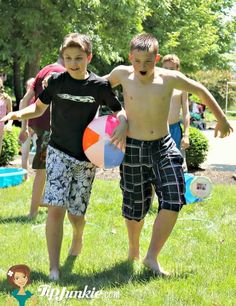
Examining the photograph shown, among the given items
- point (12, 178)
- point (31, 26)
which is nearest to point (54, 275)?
point (12, 178)

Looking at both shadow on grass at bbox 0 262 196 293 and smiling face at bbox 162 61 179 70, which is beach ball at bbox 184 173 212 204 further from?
shadow on grass at bbox 0 262 196 293

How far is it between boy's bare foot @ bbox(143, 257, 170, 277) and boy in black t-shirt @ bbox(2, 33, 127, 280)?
68cm

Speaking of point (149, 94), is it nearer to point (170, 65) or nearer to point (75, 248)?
point (75, 248)

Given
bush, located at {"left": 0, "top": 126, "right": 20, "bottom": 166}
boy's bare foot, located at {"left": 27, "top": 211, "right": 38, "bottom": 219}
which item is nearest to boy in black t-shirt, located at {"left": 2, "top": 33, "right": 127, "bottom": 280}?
boy's bare foot, located at {"left": 27, "top": 211, "right": 38, "bottom": 219}

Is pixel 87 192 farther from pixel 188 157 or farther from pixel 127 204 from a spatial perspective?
pixel 188 157

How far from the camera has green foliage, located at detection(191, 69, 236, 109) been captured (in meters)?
42.6

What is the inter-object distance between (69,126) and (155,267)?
1.25m

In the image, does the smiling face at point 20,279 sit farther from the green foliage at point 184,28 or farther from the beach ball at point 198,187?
the green foliage at point 184,28

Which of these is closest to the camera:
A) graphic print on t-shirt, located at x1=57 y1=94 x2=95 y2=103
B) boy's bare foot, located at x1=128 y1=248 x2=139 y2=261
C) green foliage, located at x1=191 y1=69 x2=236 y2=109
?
graphic print on t-shirt, located at x1=57 y1=94 x2=95 y2=103

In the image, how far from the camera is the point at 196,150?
40.0 feet

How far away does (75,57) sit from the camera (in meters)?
4.25

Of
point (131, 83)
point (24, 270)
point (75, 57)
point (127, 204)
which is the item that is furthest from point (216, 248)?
point (24, 270)

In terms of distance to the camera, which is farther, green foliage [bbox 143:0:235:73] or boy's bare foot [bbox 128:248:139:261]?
green foliage [bbox 143:0:235:73]

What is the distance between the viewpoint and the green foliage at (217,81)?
140 ft
